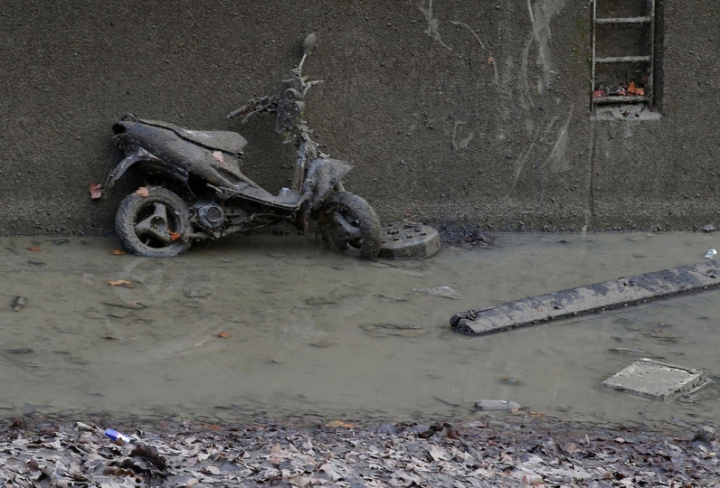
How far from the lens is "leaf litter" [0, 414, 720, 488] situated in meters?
3.46

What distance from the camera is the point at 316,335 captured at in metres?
5.38

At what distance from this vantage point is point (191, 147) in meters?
6.79

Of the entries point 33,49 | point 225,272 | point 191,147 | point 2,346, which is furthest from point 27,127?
point 2,346

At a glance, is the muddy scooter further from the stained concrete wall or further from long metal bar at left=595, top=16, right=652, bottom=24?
long metal bar at left=595, top=16, right=652, bottom=24

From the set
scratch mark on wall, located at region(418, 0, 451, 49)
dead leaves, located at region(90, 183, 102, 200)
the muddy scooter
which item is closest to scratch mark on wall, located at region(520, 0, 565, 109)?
scratch mark on wall, located at region(418, 0, 451, 49)

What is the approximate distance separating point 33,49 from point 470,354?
12.3 feet

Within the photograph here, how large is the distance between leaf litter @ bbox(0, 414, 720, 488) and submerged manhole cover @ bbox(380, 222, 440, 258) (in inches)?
102

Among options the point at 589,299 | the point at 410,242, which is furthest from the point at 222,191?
the point at 589,299

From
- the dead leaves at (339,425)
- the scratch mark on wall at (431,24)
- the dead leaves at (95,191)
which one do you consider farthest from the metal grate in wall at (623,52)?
the dead leaves at (339,425)

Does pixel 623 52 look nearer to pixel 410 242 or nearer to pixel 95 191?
pixel 410 242

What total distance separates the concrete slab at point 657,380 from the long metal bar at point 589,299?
80cm

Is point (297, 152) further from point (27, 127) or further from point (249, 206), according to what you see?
point (27, 127)

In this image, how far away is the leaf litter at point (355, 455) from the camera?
3.46 m

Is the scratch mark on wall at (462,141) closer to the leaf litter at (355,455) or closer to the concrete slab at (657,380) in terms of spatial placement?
the concrete slab at (657,380)
